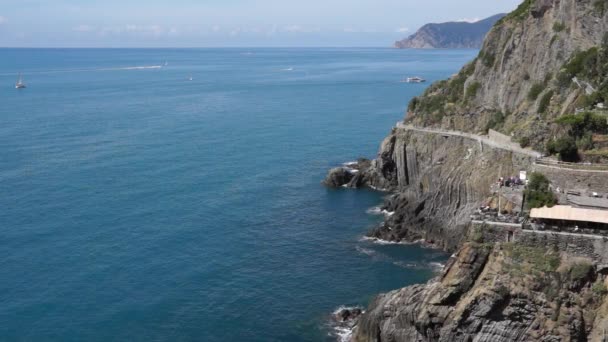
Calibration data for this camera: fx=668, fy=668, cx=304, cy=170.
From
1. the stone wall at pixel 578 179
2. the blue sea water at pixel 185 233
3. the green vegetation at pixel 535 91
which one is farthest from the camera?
the green vegetation at pixel 535 91

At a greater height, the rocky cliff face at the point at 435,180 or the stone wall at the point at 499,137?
the stone wall at the point at 499,137

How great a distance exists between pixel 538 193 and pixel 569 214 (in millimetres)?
4298

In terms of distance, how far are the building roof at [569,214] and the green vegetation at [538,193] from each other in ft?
6.01

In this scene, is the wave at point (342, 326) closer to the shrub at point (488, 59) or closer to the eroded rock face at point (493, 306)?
the eroded rock face at point (493, 306)

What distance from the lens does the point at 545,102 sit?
69000mm

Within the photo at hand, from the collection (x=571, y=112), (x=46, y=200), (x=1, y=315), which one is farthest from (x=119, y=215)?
(x=571, y=112)

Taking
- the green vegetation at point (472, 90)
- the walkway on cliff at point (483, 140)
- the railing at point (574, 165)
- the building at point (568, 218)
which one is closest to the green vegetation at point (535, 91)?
the walkway on cliff at point (483, 140)

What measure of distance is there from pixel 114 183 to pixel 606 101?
2280 inches

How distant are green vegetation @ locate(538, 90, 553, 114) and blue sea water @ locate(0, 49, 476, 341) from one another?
19.8 meters

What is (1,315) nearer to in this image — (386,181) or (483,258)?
(483,258)

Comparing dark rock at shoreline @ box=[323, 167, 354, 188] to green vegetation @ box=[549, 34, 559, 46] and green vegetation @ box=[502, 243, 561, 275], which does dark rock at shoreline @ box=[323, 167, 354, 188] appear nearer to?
green vegetation @ box=[549, 34, 559, 46]

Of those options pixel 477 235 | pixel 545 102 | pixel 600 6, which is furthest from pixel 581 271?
pixel 600 6

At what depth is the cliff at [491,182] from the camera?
3788 centimetres

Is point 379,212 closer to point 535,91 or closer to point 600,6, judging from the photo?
point 535,91
